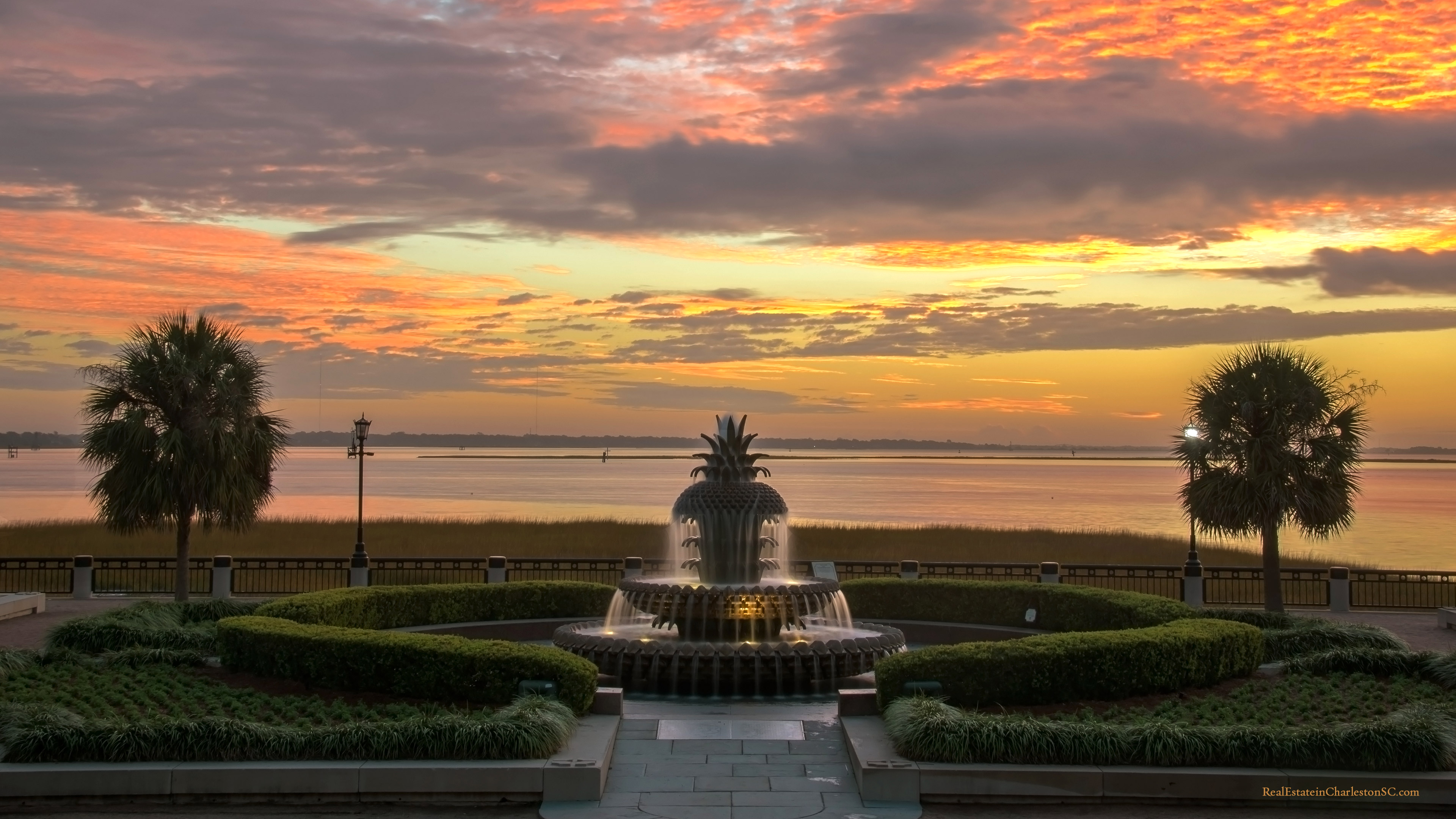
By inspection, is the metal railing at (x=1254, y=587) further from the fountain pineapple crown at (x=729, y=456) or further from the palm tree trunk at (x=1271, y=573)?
the fountain pineapple crown at (x=729, y=456)

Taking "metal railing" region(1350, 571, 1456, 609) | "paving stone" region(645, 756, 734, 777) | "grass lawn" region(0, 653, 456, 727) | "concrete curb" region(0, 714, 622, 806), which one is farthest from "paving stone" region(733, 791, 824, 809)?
"metal railing" region(1350, 571, 1456, 609)

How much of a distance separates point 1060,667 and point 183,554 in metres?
19.3

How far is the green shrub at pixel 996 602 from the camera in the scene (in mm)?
20172

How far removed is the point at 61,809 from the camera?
1084 cm

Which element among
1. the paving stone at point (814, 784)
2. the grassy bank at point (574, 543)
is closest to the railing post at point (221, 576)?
the grassy bank at point (574, 543)

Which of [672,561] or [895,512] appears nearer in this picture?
[672,561]

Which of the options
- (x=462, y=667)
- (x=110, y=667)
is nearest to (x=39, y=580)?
(x=110, y=667)

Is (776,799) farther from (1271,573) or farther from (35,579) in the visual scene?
(35,579)

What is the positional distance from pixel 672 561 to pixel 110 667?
7.55 metres

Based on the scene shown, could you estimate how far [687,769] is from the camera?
475 inches

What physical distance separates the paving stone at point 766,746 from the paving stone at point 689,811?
6.53ft

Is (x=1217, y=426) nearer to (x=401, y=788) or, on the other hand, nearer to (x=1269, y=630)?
(x=1269, y=630)

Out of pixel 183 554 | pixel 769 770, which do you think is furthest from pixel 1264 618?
pixel 183 554

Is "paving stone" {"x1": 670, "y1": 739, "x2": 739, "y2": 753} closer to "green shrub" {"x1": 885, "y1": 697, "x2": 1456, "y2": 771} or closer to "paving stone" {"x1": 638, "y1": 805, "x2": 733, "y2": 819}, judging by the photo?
"paving stone" {"x1": 638, "y1": 805, "x2": 733, "y2": 819}
